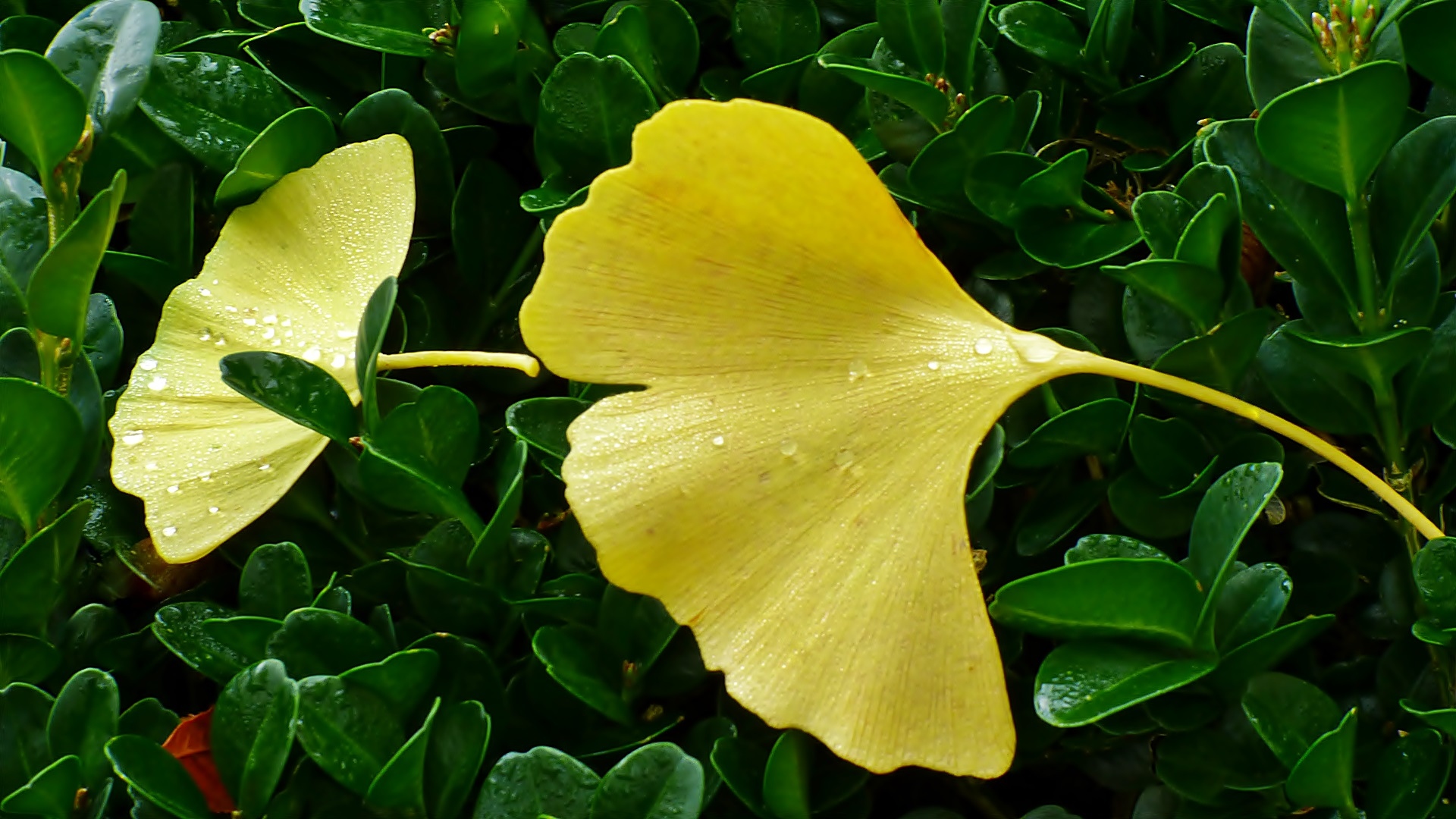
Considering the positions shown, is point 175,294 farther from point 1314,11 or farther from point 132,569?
point 1314,11

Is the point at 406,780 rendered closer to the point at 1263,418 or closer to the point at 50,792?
the point at 50,792

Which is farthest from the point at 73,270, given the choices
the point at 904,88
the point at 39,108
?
the point at 904,88

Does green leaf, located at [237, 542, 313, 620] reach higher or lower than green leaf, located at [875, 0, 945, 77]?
lower

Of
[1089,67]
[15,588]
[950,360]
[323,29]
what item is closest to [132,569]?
[15,588]

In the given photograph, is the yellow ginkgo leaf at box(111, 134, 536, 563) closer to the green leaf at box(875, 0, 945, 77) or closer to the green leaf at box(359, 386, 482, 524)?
the green leaf at box(359, 386, 482, 524)

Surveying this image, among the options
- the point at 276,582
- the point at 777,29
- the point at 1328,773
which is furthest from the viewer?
the point at 777,29

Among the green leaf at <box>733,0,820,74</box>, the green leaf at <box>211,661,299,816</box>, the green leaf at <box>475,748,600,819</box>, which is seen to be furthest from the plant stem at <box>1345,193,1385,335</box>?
the green leaf at <box>211,661,299,816</box>
